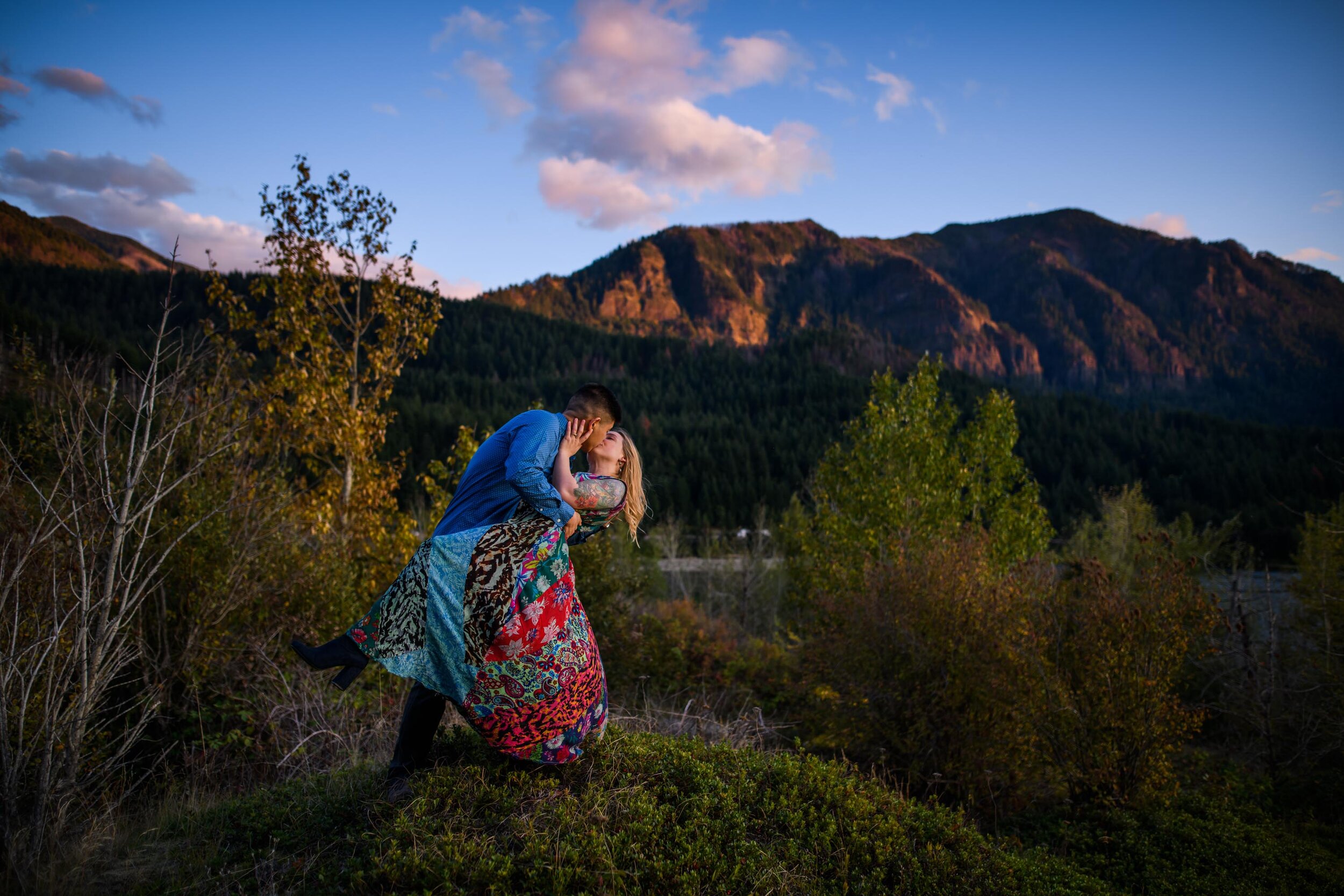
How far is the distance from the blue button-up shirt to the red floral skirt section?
45 centimetres

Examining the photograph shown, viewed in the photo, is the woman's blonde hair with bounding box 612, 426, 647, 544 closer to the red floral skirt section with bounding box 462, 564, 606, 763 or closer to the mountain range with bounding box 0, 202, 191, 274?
the red floral skirt section with bounding box 462, 564, 606, 763

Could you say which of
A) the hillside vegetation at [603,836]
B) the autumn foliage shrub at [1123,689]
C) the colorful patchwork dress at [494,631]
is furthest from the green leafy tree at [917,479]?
the colorful patchwork dress at [494,631]

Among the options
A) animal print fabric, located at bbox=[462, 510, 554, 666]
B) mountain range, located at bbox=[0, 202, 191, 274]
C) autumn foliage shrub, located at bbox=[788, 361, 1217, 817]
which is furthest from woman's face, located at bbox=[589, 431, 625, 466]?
mountain range, located at bbox=[0, 202, 191, 274]

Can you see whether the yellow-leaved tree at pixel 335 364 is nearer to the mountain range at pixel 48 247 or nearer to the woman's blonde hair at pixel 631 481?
the woman's blonde hair at pixel 631 481

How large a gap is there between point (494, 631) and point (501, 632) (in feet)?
0.11

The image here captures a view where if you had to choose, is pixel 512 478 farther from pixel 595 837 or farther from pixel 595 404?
pixel 595 837

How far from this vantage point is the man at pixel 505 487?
3264 mm

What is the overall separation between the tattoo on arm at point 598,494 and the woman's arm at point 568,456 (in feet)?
0.12

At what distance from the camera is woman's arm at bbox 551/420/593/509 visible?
340 cm

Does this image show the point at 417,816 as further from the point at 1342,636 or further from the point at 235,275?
the point at 235,275

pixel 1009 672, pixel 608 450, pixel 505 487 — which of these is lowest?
pixel 1009 672

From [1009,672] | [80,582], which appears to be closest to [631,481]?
[80,582]

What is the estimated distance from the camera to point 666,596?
3322 cm

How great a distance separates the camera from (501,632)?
126 inches
